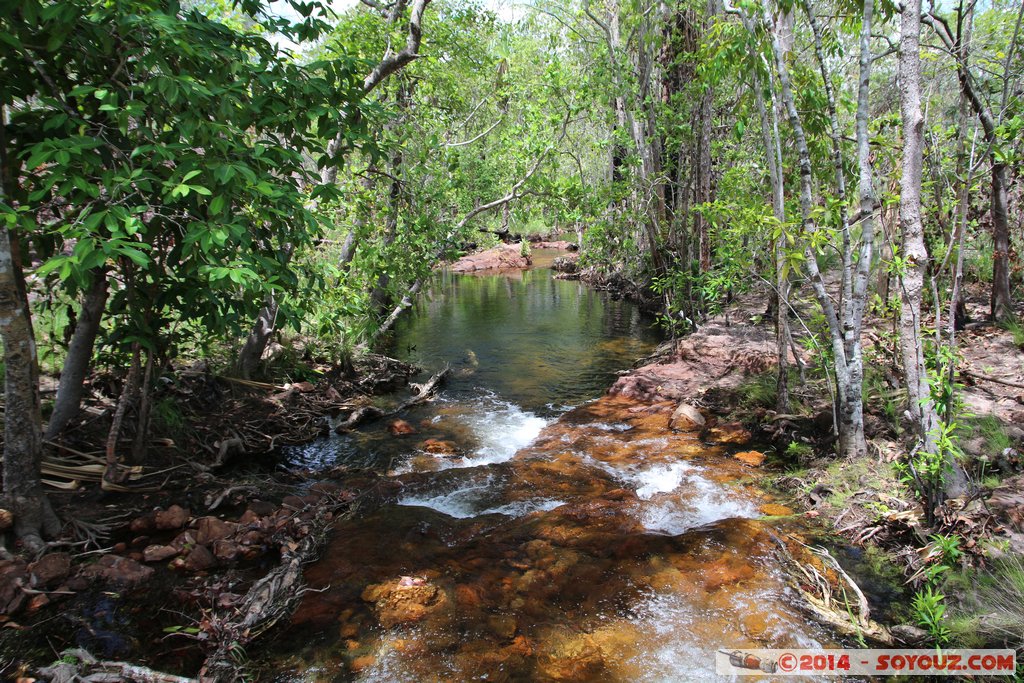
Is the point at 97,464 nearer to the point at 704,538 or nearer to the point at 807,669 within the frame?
the point at 704,538

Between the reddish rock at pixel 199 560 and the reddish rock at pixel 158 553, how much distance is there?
0.13 meters

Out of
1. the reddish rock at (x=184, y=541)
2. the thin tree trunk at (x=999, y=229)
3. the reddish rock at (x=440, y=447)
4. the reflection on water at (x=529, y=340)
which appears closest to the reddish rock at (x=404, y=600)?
the reddish rock at (x=184, y=541)

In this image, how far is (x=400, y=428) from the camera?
8.02 m

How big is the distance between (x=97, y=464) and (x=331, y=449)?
2604 millimetres

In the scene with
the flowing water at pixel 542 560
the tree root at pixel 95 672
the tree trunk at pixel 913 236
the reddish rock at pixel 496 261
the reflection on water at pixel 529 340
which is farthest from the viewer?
the reddish rock at pixel 496 261

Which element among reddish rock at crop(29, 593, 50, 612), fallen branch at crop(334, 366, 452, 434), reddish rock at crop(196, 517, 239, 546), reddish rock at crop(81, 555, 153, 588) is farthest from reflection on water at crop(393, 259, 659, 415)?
reddish rock at crop(29, 593, 50, 612)

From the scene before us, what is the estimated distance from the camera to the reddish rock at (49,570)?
149 inches

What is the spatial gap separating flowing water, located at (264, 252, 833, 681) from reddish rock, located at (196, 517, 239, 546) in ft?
2.74

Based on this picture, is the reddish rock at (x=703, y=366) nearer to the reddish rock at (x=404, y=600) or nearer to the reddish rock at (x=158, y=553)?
the reddish rock at (x=404, y=600)

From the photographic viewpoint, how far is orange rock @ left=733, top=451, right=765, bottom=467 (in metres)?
6.40

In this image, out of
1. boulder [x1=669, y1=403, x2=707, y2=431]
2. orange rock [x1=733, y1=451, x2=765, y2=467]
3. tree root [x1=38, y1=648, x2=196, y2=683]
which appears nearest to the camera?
tree root [x1=38, y1=648, x2=196, y2=683]

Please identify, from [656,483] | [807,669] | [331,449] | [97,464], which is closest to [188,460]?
[97,464]

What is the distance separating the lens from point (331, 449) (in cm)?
736
